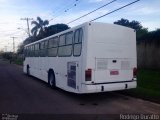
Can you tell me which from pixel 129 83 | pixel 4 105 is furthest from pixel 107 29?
pixel 4 105

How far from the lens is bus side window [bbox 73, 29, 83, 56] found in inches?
420

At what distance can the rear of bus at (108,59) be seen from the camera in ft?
33.4

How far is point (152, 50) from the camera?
2200 centimetres

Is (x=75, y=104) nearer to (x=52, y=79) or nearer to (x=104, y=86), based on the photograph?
(x=104, y=86)

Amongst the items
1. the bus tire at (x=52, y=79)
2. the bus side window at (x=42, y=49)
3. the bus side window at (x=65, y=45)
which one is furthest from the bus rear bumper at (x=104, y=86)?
the bus side window at (x=42, y=49)

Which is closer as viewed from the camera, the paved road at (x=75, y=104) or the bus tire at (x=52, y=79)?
the paved road at (x=75, y=104)

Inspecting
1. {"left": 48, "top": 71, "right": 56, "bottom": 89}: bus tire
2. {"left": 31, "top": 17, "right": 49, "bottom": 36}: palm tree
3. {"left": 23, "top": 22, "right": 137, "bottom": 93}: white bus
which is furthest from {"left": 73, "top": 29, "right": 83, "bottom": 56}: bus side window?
{"left": 31, "top": 17, "right": 49, "bottom": 36}: palm tree

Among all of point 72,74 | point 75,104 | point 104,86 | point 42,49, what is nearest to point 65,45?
point 72,74

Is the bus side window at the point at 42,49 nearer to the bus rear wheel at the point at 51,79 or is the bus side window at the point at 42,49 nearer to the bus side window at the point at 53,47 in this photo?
the bus side window at the point at 53,47

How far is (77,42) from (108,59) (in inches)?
60.0

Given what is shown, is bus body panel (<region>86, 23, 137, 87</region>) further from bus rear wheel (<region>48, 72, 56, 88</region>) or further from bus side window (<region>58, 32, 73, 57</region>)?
bus rear wheel (<region>48, 72, 56, 88</region>)

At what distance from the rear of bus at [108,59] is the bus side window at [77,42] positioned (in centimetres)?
51

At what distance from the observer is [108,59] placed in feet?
35.0

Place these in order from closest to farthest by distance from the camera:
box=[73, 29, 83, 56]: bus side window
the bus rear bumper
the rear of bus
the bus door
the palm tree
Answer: the bus rear bumper → the rear of bus → box=[73, 29, 83, 56]: bus side window → the bus door → the palm tree
